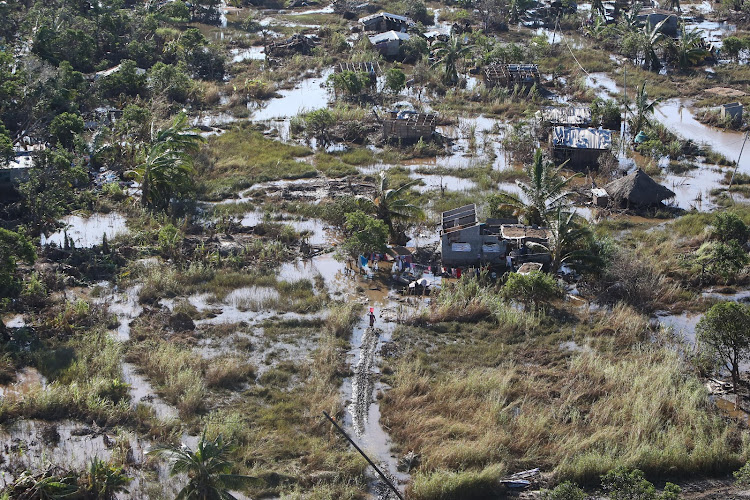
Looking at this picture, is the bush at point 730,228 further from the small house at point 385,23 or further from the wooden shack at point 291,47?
the small house at point 385,23

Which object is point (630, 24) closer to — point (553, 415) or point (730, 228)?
point (730, 228)

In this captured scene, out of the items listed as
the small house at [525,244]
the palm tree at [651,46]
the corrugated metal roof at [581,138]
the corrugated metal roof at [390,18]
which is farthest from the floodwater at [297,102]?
the palm tree at [651,46]

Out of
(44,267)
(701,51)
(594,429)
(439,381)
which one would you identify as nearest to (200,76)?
(44,267)

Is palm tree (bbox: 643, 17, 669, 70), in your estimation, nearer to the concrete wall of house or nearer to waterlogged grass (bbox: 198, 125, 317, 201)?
waterlogged grass (bbox: 198, 125, 317, 201)

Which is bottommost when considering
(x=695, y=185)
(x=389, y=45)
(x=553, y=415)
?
(x=695, y=185)

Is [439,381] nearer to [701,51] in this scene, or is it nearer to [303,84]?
[303,84]

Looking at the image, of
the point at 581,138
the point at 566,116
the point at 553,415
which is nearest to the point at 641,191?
the point at 581,138
